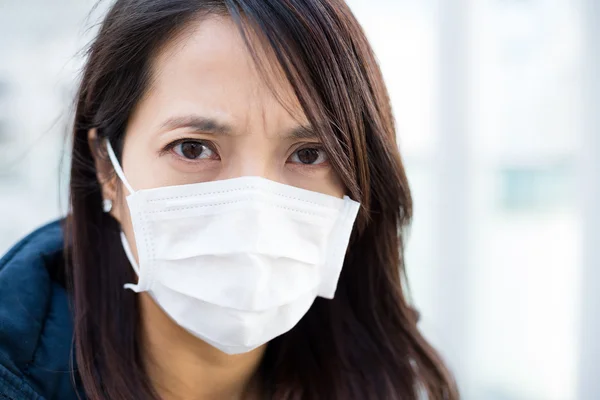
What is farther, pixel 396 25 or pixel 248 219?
pixel 396 25

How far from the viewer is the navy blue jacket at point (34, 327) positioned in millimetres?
959

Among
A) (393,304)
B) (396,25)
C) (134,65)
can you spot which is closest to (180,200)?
(134,65)

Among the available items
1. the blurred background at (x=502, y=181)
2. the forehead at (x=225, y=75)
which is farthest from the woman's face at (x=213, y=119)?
the blurred background at (x=502, y=181)

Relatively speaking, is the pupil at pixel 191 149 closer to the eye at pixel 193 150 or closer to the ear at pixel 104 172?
the eye at pixel 193 150

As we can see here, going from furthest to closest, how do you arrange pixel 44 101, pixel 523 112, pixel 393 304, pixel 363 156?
pixel 523 112
pixel 44 101
pixel 393 304
pixel 363 156

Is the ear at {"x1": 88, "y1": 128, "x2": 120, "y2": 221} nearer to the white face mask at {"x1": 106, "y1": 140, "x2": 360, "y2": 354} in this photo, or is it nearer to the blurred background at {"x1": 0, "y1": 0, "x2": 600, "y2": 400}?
the white face mask at {"x1": 106, "y1": 140, "x2": 360, "y2": 354}

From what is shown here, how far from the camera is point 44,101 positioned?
201 cm

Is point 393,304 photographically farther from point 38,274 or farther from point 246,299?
point 38,274

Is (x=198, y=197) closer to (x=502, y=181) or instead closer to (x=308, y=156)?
(x=308, y=156)

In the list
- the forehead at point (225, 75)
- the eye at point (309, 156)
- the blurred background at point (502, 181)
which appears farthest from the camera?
the blurred background at point (502, 181)

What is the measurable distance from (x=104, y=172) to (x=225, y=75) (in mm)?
374

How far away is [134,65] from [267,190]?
36cm

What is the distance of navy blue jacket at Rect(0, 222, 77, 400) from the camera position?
959 millimetres

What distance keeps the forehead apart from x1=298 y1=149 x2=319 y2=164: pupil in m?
0.10
